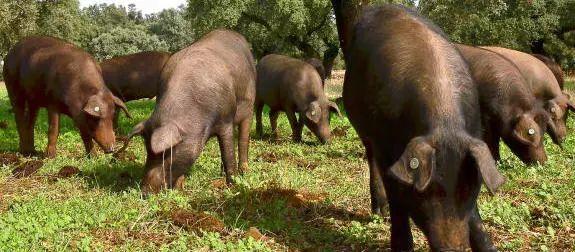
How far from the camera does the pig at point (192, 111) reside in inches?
248

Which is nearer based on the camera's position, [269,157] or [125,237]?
[125,237]

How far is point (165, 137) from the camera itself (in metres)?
6.11

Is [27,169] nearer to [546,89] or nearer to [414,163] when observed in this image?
[414,163]

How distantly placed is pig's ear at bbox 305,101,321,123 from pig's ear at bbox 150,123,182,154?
571cm

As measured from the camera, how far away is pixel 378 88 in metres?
4.52

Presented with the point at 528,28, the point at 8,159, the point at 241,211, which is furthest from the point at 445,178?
the point at 528,28

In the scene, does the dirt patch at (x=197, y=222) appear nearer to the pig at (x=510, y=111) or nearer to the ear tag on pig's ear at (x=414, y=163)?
the ear tag on pig's ear at (x=414, y=163)

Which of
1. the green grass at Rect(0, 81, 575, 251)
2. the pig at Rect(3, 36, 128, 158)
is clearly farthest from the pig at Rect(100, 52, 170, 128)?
the green grass at Rect(0, 81, 575, 251)

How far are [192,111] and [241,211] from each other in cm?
154

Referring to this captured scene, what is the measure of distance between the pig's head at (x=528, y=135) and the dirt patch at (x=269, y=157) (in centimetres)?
340

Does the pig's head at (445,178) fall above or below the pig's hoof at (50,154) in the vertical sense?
above

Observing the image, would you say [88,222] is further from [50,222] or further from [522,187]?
[522,187]

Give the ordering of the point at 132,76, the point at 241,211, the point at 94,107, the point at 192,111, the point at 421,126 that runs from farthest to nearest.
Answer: the point at 132,76 → the point at 94,107 → the point at 192,111 → the point at 241,211 → the point at 421,126

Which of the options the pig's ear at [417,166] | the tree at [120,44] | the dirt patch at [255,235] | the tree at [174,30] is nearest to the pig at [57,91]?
the dirt patch at [255,235]
